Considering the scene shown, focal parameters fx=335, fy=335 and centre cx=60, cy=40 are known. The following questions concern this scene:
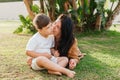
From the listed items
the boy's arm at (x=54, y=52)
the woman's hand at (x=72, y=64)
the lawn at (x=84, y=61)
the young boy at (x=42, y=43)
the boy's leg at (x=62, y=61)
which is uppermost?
the young boy at (x=42, y=43)

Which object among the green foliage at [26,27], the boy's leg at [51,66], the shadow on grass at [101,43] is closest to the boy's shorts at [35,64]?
the boy's leg at [51,66]

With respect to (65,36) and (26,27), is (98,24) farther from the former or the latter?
(65,36)

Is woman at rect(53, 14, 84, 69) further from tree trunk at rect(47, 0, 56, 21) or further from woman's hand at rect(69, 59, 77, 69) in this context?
tree trunk at rect(47, 0, 56, 21)

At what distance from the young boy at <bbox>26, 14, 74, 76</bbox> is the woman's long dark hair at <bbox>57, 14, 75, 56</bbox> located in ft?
0.50

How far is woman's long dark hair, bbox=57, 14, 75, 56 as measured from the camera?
186 inches

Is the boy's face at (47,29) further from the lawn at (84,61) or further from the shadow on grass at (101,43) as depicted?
the shadow on grass at (101,43)

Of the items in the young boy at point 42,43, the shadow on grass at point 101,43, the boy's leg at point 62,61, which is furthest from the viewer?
the shadow on grass at point 101,43

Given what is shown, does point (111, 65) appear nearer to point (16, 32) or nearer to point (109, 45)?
point (109, 45)

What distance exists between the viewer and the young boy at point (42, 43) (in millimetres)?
4445

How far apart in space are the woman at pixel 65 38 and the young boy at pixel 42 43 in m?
0.11

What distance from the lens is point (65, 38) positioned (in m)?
4.77

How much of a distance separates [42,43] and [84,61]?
91 cm

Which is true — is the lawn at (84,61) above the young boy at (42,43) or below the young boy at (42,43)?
below

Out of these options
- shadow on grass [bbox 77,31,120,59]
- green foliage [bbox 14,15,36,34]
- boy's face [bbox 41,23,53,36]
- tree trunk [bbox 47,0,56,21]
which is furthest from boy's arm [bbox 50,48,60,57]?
green foliage [bbox 14,15,36,34]
